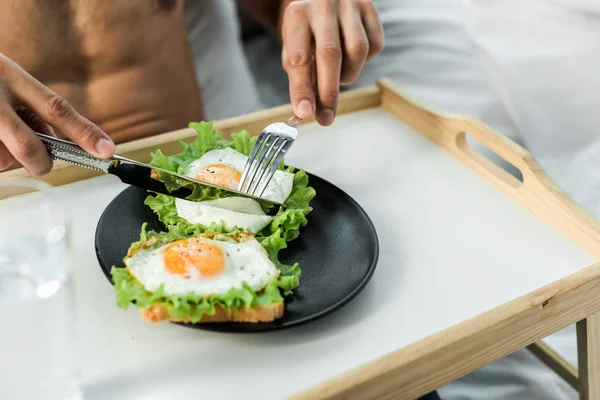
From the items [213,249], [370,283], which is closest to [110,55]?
[213,249]

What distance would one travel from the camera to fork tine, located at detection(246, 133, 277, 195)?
1.08 metres

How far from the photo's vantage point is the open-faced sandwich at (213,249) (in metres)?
0.82

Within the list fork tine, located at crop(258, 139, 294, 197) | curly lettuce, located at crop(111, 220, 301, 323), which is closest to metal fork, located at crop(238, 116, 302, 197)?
fork tine, located at crop(258, 139, 294, 197)

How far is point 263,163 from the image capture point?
1.09 meters

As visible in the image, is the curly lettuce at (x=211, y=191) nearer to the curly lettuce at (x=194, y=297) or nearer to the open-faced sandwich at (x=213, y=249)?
the open-faced sandwich at (x=213, y=249)

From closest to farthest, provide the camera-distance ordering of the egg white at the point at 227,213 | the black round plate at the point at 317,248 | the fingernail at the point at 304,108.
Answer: the black round plate at the point at 317,248 → the egg white at the point at 227,213 → the fingernail at the point at 304,108

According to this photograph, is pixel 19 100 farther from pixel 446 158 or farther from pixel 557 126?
pixel 557 126

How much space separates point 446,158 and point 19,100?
88 centimetres

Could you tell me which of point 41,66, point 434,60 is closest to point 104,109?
point 41,66

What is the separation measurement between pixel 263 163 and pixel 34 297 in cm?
44

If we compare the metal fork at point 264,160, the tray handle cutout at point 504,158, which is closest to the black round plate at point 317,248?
the metal fork at point 264,160

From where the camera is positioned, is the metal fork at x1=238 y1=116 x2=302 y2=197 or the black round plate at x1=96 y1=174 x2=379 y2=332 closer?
the black round plate at x1=96 y1=174 x2=379 y2=332

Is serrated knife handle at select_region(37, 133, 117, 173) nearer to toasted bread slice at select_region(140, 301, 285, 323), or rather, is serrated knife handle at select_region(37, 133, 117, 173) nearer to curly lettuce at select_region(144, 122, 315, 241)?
curly lettuce at select_region(144, 122, 315, 241)

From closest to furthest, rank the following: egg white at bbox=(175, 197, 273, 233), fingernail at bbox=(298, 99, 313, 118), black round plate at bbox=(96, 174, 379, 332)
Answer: black round plate at bbox=(96, 174, 379, 332) → egg white at bbox=(175, 197, 273, 233) → fingernail at bbox=(298, 99, 313, 118)
